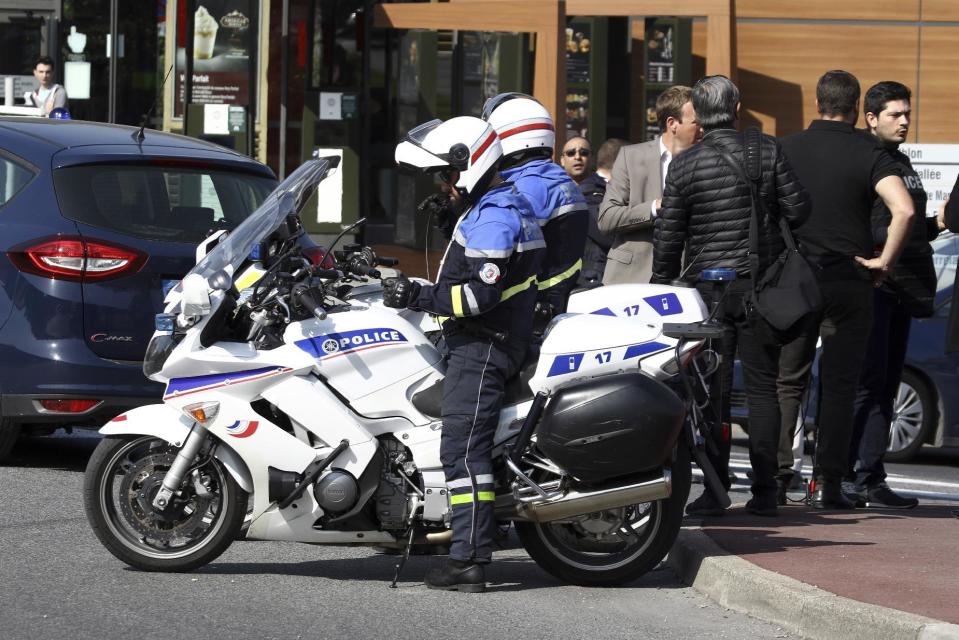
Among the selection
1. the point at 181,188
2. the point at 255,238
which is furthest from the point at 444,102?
the point at 255,238

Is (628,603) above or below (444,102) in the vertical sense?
below

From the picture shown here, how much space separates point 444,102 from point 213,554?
1202 centimetres

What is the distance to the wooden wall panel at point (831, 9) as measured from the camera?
18391 millimetres

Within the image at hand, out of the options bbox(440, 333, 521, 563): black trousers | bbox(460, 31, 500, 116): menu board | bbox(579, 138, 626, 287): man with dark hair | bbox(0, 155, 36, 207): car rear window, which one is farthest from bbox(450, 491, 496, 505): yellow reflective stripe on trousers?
bbox(460, 31, 500, 116): menu board

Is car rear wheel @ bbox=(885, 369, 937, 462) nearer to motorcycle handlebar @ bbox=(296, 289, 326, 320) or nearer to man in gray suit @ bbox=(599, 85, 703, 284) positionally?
man in gray suit @ bbox=(599, 85, 703, 284)

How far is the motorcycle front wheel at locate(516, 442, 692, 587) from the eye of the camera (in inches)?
259

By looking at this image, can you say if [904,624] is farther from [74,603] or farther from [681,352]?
[74,603]

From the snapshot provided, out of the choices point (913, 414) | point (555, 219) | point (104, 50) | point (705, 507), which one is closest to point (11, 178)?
point (555, 219)

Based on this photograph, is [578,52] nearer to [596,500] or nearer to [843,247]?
[843,247]

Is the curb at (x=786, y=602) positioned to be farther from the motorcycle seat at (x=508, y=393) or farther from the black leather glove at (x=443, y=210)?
the black leather glove at (x=443, y=210)

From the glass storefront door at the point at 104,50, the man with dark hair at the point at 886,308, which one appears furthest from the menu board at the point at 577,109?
the man with dark hair at the point at 886,308

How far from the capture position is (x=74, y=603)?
20.0 feet

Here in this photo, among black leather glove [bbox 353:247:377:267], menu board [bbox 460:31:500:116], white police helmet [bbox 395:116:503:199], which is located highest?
menu board [bbox 460:31:500:116]

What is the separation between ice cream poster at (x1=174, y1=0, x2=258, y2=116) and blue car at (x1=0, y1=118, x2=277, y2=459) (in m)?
9.76
